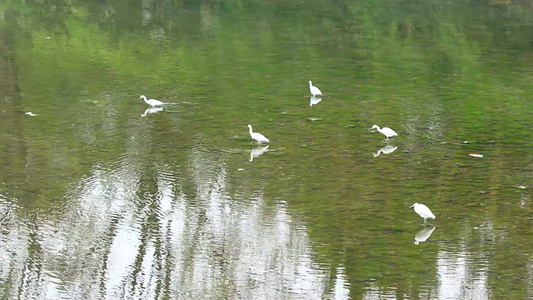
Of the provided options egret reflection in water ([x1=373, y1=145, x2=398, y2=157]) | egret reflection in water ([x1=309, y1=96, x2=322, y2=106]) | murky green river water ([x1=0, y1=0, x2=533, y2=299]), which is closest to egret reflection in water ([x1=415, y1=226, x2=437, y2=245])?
murky green river water ([x1=0, y1=0, x2=533, y2=299])

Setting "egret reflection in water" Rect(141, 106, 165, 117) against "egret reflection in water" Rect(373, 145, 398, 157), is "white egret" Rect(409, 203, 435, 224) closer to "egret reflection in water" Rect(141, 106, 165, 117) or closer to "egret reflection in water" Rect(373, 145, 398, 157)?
"egret reflection in water" Rect(373, 145, 398, 157)

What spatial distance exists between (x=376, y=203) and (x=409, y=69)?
29.4 ft

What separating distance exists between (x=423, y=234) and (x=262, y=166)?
317cm

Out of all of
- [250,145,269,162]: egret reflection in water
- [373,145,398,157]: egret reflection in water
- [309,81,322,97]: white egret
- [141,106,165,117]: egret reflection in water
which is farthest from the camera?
[309,81,322,97]: white egret

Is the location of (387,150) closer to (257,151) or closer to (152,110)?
(257,151)

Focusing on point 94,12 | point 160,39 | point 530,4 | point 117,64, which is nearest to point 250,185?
point 117,64

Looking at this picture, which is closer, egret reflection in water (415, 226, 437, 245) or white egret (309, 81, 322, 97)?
egret reflection in water (415, 226, 437, 245)

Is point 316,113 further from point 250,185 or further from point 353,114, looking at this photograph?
point 250,185

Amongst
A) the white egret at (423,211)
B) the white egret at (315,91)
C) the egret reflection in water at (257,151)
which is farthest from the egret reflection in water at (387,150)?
the white egret at (315,91)

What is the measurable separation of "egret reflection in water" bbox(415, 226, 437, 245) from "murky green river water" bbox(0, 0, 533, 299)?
45mm

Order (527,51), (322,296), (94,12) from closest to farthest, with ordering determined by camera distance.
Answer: (322,296) → (527,51) → (94,12)

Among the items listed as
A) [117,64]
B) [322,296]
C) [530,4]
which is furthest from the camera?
[530,4]

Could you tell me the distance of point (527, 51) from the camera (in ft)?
72.6

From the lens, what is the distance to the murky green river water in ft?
30.7
